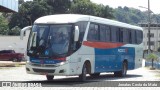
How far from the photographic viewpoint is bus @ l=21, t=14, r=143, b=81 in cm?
2038

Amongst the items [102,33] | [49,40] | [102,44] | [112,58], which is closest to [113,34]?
[112,58]

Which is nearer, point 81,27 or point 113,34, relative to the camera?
point 81,27

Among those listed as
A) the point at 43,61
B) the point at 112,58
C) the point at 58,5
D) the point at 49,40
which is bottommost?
the point at 112,58

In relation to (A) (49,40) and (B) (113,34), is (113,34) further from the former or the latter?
(A) (49,40)

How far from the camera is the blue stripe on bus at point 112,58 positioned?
2428 centimetres

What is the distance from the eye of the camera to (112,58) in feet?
86.5

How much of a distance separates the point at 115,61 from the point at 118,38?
1.50 meters

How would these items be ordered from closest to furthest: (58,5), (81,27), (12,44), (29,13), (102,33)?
(81,27), (102,33), (12,44), (29,13), (58,5)

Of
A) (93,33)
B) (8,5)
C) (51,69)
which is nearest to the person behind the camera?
(51,69)

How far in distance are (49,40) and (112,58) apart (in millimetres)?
6779

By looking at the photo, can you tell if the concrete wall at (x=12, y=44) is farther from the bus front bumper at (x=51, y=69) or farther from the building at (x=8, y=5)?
the bus front bumper at (x=51, y=69)

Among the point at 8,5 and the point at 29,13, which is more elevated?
the point at 29,13

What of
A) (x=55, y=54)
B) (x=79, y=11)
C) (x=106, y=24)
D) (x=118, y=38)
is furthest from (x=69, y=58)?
(x=79, y=11)

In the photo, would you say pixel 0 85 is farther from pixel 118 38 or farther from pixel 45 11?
pixel 45 11
